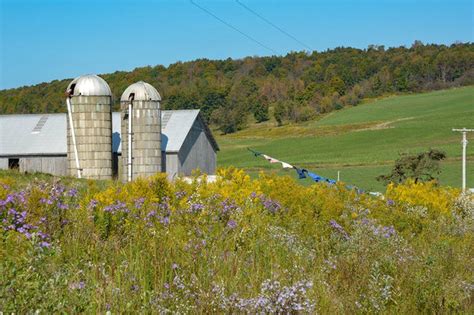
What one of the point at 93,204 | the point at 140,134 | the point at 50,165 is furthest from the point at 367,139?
the point at 93,204

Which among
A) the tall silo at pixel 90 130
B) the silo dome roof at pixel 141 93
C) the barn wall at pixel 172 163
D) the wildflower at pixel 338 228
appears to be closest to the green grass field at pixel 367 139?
the barn wall at pixel 172 163

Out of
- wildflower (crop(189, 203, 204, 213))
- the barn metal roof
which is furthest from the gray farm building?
wildflower (crop(189, 203, 204, 213))

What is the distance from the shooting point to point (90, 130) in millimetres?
37625

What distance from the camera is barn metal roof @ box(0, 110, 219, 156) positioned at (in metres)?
41.4

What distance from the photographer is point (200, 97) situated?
431ft

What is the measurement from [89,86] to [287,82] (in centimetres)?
10436

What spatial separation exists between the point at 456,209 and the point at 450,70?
126 m

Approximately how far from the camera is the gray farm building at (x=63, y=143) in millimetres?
40656

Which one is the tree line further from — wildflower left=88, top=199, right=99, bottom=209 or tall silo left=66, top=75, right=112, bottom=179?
wildflower left=88, top=199, right=99, bottom=209

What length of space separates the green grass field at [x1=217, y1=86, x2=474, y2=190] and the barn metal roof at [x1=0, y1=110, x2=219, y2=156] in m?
13.1

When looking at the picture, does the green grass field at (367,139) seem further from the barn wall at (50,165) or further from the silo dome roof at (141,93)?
the barn wall at (50,165)

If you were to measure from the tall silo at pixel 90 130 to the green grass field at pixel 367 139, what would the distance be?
18.1 meters

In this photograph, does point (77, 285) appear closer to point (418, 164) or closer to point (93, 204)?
point (93, 204)

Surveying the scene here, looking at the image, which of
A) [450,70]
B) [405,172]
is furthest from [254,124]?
[405,172]
